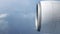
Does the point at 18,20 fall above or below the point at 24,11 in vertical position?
below

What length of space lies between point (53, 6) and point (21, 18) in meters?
0.45

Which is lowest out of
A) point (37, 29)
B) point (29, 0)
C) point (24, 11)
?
point (37, 29)

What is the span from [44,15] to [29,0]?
0.92ft

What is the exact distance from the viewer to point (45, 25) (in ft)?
5.25

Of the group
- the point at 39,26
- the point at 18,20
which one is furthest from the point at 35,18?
the point at 18,20

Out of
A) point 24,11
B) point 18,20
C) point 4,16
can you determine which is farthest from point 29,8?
point 4,16

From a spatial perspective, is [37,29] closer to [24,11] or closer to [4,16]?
[24,11]

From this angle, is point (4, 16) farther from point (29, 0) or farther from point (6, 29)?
point (29, 0)

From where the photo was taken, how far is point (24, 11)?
63.1 inches

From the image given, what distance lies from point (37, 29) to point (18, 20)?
28cm

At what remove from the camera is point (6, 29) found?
64.1 inches

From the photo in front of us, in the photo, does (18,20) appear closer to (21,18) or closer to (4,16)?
(21,18)

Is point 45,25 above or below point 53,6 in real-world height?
below

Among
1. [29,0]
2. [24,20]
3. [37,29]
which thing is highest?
[29,0]
